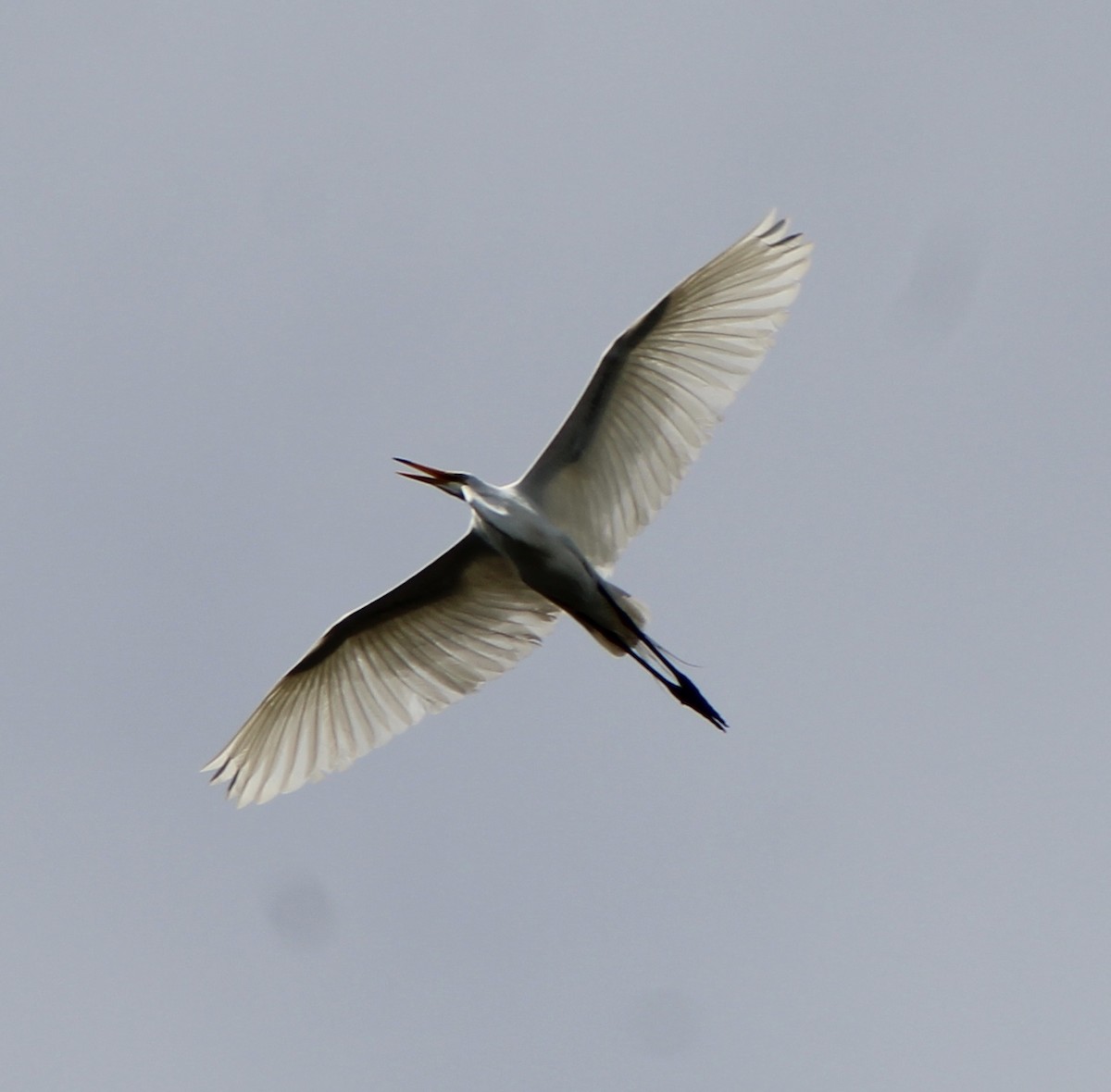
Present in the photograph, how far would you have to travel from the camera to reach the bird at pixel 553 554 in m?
9.93

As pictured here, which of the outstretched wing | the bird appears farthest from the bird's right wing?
the outstretched wing

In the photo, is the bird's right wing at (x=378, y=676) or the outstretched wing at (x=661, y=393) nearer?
the outstretched wing at (x=661, y=393)

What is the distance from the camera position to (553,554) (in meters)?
10.0

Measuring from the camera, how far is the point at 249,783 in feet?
36.8

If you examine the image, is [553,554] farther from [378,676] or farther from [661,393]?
[378,676]

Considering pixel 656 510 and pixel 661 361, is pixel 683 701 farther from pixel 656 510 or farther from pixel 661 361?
pixel 661 361

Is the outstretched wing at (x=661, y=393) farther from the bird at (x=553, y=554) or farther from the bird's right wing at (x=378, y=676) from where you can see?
the bird's right wing at (x=378, y=676)

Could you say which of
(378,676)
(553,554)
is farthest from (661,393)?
(378,676)

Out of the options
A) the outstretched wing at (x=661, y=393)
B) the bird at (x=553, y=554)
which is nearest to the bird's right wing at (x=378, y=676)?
the bird at (x=553, y=554)

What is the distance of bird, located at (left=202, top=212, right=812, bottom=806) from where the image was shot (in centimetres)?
993

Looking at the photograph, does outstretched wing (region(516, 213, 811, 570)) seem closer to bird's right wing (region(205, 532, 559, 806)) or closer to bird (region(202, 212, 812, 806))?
bird (region(202, 212, 812, 806))

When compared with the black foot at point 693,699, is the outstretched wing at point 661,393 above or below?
above

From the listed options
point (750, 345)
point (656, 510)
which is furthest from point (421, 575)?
point (750, 345)

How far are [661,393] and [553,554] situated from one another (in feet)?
3.42
